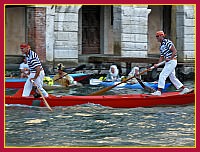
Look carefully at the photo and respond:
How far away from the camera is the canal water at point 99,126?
29.5 ft

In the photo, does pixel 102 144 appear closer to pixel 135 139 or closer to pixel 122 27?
pixel 135 139

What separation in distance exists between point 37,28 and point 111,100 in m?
8.09

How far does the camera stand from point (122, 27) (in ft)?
71.5

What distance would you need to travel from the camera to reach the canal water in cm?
898

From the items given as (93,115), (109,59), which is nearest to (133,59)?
(109,59)

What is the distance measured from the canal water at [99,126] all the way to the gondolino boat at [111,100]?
14 cm

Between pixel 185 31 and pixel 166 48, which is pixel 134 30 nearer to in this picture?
pixel 185 31

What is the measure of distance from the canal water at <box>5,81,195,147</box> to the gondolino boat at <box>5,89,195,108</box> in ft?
0.47

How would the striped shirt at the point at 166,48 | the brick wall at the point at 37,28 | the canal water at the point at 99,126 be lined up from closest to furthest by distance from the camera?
1. the canal water at the point at 99,126
2. the striped shirt at the point at 166,48
3. the brick wall at the point at 37,28

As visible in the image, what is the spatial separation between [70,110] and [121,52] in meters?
10.1

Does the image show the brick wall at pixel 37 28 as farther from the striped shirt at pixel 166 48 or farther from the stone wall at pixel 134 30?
the striped shirt at pixel 166 48

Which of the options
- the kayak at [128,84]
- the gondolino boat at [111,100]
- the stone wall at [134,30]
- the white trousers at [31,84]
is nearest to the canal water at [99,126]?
the gondolino boat at [111,100]

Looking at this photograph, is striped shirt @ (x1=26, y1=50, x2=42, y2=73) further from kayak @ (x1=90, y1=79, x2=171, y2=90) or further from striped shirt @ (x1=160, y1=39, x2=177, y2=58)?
kayak @ (x1=90, y1=79, x2=171, y2=90)

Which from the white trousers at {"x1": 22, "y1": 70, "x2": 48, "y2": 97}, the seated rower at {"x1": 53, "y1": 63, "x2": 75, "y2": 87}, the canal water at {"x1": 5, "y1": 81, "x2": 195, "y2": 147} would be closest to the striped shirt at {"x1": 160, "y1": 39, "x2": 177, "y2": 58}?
the canal water at {"x1": 5, "y1": 81, "x2": 195, "y2": 147}
